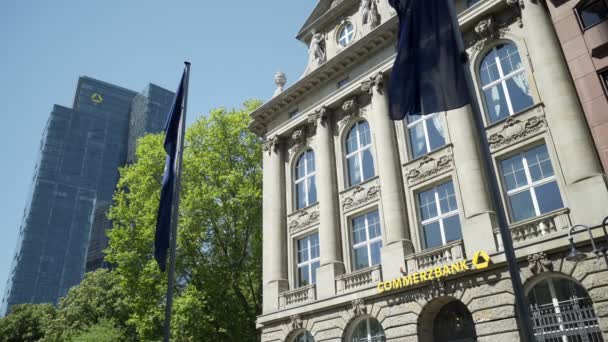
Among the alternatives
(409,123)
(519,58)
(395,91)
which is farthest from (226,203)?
(395,91)

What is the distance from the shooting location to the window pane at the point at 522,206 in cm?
1811

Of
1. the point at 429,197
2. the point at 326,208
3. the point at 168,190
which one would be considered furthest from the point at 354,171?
the point at 168,190

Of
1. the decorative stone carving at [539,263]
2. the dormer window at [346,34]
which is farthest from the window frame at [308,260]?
the dormer window at [346,34]

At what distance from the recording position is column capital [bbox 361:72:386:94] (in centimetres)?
2525

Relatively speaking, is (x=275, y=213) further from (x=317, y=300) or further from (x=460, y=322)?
(x=460, y=322)

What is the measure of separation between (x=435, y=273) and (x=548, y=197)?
200 inches

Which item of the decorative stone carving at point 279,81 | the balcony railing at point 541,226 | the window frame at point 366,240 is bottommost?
the balcony railing at point 541,226

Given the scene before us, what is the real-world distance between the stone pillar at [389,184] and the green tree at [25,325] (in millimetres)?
44131

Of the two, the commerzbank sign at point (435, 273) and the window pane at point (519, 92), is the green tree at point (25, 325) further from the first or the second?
the window pane at point (519, 92)

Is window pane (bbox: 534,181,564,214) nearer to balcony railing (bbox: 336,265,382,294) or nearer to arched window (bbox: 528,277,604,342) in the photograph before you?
arched window (bbox: 528,277,604,342)

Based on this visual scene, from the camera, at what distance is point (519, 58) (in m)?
20.5

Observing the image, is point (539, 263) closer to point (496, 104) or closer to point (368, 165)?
point (496, 104)

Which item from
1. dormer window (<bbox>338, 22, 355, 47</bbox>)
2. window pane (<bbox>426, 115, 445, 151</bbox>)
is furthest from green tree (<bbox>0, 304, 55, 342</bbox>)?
window pane (<bbox>426, 115, 445, 151</bbox>)

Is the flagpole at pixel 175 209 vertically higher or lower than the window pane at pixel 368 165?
lower
